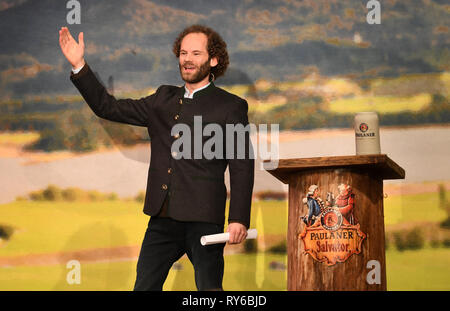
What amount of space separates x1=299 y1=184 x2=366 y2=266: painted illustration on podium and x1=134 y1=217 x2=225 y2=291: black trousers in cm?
47

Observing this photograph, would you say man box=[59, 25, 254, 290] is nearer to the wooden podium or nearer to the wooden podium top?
the wooden podium top

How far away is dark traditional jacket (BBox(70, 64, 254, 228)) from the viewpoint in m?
3.11

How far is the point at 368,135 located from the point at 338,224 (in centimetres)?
57

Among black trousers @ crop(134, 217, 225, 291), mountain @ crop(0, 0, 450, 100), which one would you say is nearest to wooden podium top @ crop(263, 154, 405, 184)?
black trousers @ crop(134, 217, 225, 291)

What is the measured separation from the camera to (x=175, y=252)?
311 cm

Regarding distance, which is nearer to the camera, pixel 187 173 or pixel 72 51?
pixel 187 173

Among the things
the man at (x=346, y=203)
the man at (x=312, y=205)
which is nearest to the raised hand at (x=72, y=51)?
the man at (x=312, y=205)

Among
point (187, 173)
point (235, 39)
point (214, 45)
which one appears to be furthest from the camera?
point (235, 39)

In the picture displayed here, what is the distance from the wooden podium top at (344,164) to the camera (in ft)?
9.88

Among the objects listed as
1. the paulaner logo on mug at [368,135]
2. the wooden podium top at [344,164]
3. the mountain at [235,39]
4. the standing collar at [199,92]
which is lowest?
the wooden podium top at [344,164]

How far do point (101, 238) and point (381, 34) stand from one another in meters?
2.49

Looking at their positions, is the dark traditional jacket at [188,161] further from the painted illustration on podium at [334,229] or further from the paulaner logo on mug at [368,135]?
the paulaner logo on mug at [368,135]

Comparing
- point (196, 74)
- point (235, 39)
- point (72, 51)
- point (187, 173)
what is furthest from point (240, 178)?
point (235, 39)

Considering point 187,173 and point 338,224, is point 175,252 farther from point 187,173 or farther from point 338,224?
point 338,224
